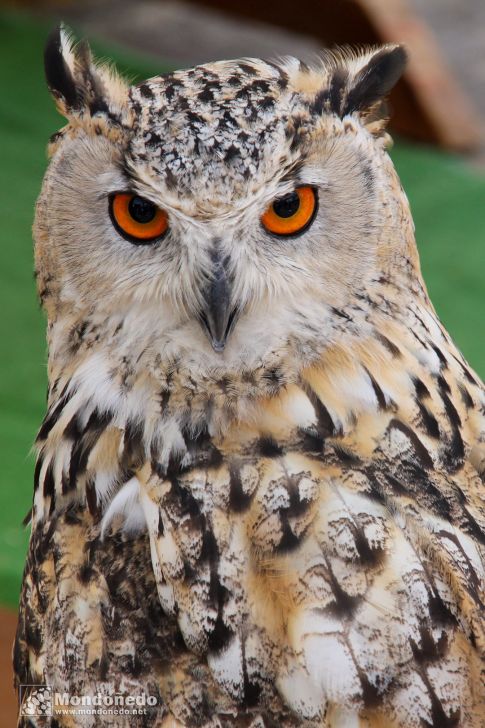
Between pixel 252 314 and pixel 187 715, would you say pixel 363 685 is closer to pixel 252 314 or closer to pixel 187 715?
pixel 187 715

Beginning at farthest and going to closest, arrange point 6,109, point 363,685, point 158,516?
1. point 6,109
2. point 158,516
3. point 363,685

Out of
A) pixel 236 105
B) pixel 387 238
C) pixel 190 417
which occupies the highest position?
pixel 236 105

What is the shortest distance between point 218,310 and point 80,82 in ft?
1.24

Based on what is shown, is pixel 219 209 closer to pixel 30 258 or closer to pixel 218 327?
pixel 218 327

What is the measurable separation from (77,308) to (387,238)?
1.40ft

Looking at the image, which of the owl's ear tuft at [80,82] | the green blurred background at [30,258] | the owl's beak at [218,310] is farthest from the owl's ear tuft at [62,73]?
the green blurred background at [30,258]

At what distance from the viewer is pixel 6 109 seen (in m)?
4.29

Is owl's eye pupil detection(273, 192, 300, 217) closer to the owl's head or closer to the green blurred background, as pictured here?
the owl's head

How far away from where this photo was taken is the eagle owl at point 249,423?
1250mm

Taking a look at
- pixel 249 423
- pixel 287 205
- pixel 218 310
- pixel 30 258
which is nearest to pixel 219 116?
pixel 287 205

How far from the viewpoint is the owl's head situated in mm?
1269

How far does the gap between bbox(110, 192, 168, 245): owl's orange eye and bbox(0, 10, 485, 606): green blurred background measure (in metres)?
1.00

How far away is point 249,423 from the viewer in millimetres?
1375

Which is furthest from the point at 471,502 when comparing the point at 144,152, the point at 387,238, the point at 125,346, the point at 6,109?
the point at 6,109
